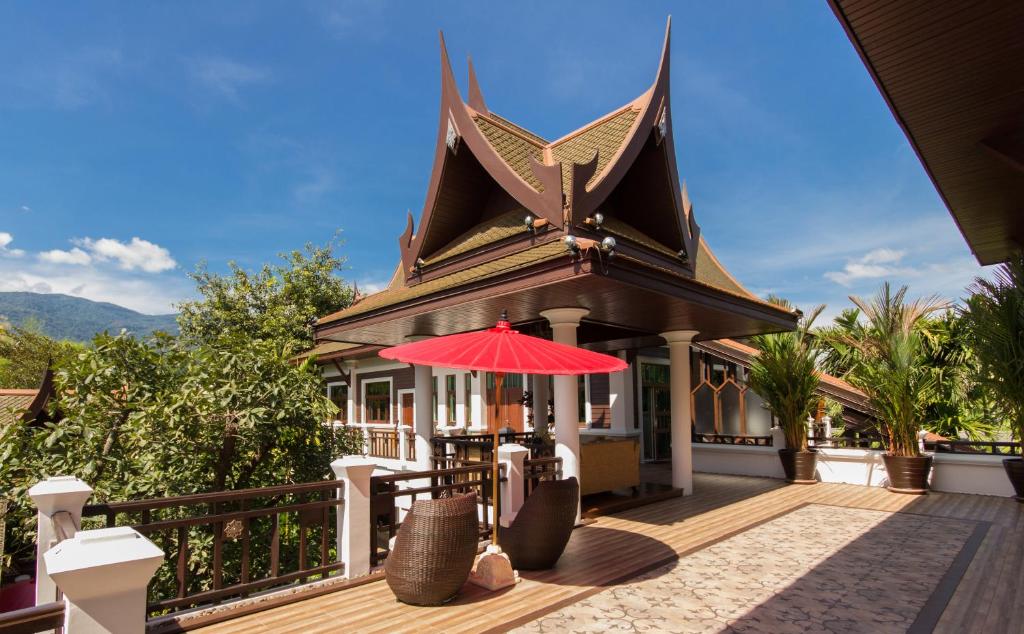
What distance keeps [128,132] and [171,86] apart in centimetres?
1533

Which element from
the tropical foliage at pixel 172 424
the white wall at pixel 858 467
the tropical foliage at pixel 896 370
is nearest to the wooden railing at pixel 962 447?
the white wall at pixel 858 467

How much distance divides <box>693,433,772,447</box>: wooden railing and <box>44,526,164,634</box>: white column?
12.1 m

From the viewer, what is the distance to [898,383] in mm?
9562

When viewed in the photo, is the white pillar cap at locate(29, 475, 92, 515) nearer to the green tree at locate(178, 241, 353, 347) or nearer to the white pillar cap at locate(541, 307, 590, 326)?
the white pillar cap at locate(541, 307, 590, 326)

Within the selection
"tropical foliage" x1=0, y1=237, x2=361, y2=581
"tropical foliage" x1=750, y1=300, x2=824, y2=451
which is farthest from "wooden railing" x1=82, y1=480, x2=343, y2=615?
"tropical foliage" x1=750, y1=300, x2=824, y2=451

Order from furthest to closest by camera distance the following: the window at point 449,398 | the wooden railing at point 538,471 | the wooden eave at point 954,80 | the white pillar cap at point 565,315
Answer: the window at point 449,398
the white pillar cap at point 565,315
the wooden railing at point 538,471
the wooden eave at point 954,80

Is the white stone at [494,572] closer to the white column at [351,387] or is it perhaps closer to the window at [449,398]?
the window at [449,398]

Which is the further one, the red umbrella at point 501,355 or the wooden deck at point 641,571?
the red umbrella at point 501,355

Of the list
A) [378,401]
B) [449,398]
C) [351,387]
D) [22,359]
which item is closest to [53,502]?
[449,398]

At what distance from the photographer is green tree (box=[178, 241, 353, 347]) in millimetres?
23922

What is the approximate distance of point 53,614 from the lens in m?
2.37

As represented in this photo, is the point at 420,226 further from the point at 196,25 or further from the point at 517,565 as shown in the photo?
the point at 196,25

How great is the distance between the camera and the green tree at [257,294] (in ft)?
78.5

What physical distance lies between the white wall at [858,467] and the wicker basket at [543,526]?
8.08 metres
